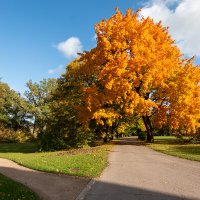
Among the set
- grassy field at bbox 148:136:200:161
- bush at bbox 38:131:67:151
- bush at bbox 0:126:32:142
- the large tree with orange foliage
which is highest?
the large tree with orange foliage

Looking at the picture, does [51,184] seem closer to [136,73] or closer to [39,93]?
[136,73]

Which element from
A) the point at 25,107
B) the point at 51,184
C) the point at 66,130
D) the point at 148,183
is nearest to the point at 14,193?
the point at 51,184

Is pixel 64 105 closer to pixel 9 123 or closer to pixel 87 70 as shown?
pixel 87 70

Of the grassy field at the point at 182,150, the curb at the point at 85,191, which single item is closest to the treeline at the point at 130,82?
the grassy field at the point at 182,150

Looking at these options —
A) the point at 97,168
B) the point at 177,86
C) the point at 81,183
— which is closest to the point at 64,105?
the point at 177,86

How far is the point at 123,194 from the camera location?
30.6 feet

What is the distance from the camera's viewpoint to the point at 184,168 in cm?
1438

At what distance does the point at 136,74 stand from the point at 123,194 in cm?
2096

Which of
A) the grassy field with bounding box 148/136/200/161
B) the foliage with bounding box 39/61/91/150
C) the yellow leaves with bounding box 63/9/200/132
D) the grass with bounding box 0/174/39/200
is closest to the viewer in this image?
the grass with bounding box 0/174/39/200

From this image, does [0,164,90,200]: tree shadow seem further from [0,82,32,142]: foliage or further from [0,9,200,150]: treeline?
[0,82,32,142]: foliage

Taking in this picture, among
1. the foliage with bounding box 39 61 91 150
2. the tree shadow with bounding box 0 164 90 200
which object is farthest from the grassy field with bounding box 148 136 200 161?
the tree shadow with bounding box 0 164 90 200

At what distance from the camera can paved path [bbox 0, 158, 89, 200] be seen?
31.4 ft

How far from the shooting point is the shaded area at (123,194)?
8820mm

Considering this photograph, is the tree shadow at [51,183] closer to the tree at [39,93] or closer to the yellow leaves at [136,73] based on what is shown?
the yellow leaves at [136,73]
